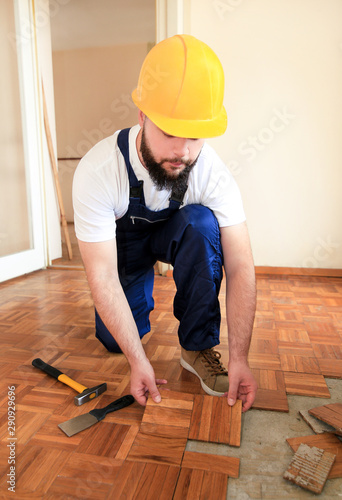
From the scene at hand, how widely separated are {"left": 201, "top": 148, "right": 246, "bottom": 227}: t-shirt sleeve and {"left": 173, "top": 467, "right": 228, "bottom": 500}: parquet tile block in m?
0.69

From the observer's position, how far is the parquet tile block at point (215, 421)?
3.21ft

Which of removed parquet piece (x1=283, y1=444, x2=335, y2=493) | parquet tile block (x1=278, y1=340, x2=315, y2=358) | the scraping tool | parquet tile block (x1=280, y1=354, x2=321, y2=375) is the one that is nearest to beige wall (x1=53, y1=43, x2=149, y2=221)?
parquet tile block (x1=278, y1=340, x2=315, y2=358)

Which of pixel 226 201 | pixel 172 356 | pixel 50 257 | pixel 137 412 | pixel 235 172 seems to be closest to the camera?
pixel 137 412

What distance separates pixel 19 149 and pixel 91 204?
6.75 ft

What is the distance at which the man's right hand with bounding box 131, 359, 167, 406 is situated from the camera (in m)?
1.05

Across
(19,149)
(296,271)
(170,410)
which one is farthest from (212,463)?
(19,149)

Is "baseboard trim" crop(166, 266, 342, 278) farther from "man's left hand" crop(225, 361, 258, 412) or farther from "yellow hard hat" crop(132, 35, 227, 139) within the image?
"yellow hard hat" crop(132, 35, 227, 139)

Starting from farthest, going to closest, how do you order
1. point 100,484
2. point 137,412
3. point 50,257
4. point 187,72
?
point 50,257 → point 137,412 → point 187,72 → point 100,484

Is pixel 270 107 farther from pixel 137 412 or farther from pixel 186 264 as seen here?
pixel 137 412

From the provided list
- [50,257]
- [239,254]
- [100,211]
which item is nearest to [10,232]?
[50,257]

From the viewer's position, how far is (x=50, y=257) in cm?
314

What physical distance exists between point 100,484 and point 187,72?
0.98 meters

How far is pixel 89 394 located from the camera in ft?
3.84

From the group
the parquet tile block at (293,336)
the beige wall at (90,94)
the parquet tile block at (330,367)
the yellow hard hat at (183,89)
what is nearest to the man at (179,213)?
the yellow hard hat at (183,89)
